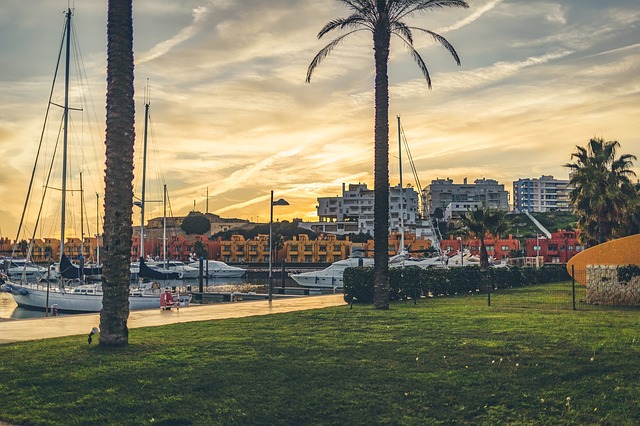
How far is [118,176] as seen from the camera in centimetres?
1391

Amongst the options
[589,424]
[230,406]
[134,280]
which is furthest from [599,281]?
[134,280]

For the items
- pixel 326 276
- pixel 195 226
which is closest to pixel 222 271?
pixel 326 276

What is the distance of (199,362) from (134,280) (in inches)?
2673

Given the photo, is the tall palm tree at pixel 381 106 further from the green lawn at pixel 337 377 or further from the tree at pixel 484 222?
the tree at pixel 484 222

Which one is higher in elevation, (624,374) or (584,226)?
(584,226)

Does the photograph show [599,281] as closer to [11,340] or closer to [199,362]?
[199,362]

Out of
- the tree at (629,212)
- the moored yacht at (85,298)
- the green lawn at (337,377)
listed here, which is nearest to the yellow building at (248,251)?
the moored yacht at (85,298)

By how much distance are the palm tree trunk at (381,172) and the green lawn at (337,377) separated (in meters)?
7.11

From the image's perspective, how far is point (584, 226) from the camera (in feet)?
148

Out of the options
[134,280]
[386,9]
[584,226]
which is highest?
[386,9]

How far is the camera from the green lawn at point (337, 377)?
936cm

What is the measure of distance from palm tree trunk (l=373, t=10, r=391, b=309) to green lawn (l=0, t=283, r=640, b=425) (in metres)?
7.11

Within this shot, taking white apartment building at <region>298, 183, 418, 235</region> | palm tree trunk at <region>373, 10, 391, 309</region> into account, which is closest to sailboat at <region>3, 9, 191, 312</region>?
palm tree trunk at <region>373, 10, 391, 309</region>

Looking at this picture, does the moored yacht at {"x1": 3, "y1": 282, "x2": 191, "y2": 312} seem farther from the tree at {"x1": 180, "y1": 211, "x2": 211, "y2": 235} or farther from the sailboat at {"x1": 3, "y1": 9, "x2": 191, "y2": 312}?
the tree at {"x1": 180, "y1": 211, "x2": 211, "y2": 235}
